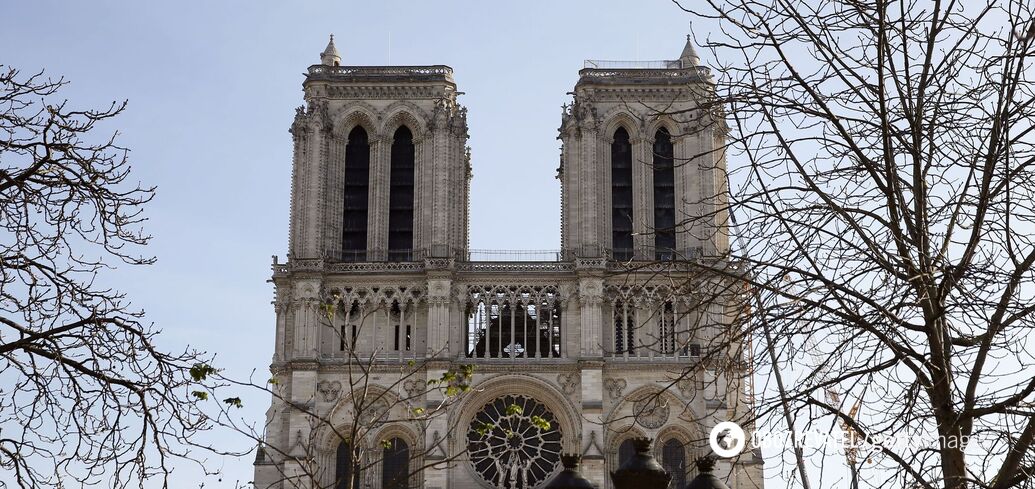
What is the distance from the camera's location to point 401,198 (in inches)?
2111

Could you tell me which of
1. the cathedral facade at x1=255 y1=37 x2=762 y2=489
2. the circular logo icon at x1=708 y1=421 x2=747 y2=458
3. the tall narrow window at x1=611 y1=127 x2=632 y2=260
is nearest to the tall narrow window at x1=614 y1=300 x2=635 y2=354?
the cathedral facade at x1=255 y1=37 x2=762 y2=489

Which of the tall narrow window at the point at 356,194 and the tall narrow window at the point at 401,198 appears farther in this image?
the tall narrow window at the point at 356,194

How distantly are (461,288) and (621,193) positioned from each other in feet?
22.8

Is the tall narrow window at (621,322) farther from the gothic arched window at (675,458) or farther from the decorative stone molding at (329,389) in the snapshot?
the decorative stone molding at (329,389)

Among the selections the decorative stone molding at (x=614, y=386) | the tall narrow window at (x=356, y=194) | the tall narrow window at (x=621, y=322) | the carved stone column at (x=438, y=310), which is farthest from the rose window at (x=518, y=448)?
the tall narrow window at (x=356, y=194)

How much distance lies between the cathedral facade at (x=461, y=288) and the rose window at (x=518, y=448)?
0.08 meters

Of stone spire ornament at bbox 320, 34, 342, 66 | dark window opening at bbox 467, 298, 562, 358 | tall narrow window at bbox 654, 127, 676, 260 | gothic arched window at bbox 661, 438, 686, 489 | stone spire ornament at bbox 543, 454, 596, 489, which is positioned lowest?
stone spire ornament at bbox 543, 454, 596, 489

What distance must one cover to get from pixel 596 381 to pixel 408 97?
12.9 meters

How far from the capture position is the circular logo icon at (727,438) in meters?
12.3

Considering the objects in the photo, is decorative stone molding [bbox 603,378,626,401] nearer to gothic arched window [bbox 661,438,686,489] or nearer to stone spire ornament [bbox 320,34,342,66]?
gothic arched window [bbox 661,438,686,489]

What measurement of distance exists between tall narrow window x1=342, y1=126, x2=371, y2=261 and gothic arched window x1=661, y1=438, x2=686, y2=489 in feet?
42.4

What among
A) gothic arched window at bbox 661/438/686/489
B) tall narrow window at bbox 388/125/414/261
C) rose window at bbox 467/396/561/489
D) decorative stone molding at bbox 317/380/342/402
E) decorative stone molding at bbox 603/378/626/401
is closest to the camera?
gothic arched window at bbox 661/438/686/489

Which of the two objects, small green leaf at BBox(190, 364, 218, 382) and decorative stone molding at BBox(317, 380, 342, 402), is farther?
decorative stone molding at BBox(317, 380, 342, 402)

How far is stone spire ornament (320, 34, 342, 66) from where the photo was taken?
2206 inches
